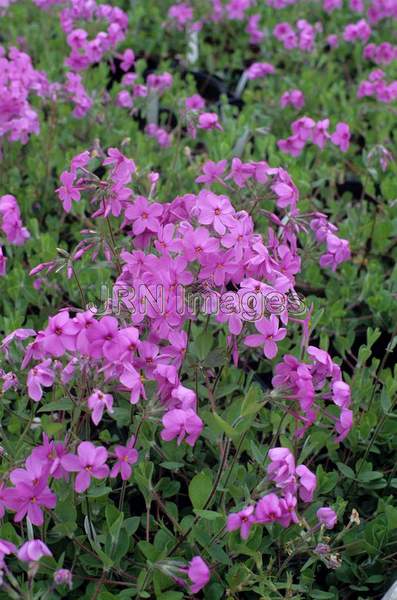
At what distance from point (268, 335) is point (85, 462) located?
382 mm

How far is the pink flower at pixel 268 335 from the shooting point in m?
1.35

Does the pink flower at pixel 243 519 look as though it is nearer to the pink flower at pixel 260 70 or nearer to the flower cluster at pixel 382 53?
the pink flower at pixel 260 70

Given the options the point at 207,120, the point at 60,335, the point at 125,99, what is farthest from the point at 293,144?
the point at 60,335

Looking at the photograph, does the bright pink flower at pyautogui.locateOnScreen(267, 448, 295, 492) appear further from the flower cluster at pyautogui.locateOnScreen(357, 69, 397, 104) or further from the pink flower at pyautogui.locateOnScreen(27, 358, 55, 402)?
the flower cluster at pyautogui.locateOnScreen(357, 69, 397, 104)

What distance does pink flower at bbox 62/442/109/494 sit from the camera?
124cm

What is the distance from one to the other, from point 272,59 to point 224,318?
3.12 m

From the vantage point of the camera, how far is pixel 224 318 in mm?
1373

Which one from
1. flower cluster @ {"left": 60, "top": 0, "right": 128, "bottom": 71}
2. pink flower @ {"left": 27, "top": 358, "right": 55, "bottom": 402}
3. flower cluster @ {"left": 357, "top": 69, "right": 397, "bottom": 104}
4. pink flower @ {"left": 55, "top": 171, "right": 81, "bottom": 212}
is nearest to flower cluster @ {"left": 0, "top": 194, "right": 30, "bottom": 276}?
pink flower @ {"left": 55, "top": 171, "right": 81, "bottom": 212}

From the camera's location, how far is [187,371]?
5.22 feet

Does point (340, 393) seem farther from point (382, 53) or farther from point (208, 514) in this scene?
point (382, 53)

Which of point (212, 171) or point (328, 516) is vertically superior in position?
point (212, 171)

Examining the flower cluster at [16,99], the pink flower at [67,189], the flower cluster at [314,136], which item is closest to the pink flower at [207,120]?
the flower cluster at [314,136]

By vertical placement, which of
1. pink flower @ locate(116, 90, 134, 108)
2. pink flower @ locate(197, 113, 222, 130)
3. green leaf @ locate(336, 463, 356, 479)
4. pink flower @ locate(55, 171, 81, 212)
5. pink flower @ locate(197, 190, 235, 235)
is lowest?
green leaf @ locate(336, 463, 356, 479)

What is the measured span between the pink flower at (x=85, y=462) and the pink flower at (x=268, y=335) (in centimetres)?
33
